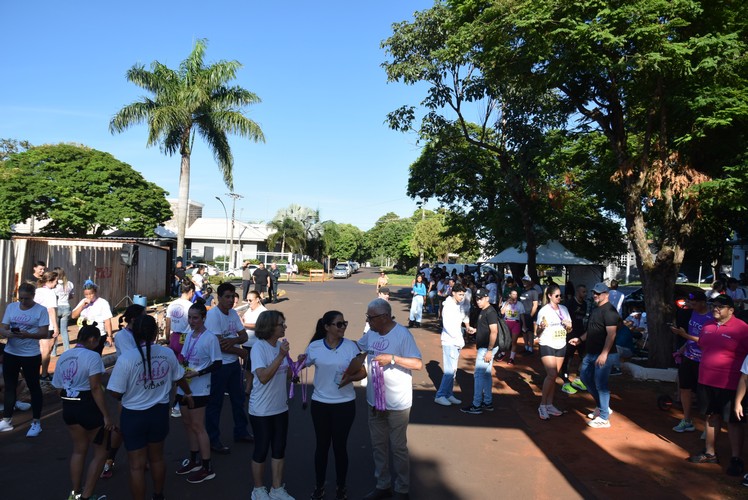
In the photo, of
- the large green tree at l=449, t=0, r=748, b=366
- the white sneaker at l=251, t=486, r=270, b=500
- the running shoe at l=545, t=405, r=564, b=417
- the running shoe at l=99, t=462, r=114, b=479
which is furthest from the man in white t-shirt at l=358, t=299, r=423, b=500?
the large green tree at l=449, t=0, r=748, b=366

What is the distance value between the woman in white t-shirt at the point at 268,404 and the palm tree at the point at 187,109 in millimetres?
19920

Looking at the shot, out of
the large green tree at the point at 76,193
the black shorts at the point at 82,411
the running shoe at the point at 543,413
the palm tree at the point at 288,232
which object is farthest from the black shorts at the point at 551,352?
the palm tree at the point at 288,232

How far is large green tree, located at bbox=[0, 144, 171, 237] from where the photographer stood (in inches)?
1296

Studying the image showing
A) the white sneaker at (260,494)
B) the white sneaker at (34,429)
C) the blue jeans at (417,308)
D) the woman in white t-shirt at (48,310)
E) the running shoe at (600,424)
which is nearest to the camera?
the white sneaker at (260,494)

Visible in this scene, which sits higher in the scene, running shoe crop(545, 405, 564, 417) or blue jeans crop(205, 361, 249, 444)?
blue jeans crop(205, 361, 249, 444)

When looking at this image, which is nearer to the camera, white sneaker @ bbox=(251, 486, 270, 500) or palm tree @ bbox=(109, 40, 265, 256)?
white sneaker @ bbox=(251, 486, 270, 500)

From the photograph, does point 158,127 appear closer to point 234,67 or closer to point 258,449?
point 234,67

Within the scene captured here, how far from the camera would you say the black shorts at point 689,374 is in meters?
6.71

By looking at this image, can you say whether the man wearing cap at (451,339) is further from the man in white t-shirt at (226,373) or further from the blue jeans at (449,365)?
the man in white t-shirt at (226,373)

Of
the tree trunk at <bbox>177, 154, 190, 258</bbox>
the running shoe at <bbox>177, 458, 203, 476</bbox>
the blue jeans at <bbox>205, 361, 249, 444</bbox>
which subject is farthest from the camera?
the tree trunk at <bbox>177, 154, 190, 258</bbox>

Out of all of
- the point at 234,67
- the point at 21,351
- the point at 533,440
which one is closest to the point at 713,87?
the point at 533,440

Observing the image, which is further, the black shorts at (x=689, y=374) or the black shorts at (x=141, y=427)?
the black shorts at (x=689, y=374)

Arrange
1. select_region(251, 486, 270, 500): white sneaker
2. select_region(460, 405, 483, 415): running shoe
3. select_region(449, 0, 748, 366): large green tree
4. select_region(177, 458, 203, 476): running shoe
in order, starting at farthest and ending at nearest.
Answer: select_region(449, 0, 748, 366): large green tree, select_region(460, 405, 483, 415): running shoe, select_region(177, 458, 203, 476): running shoe, select_region(251, 486, 270, 500): white sneaker

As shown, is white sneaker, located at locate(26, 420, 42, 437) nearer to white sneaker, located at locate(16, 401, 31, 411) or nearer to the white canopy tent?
white sneaker, located at locate(16, 401, 31, 411)
